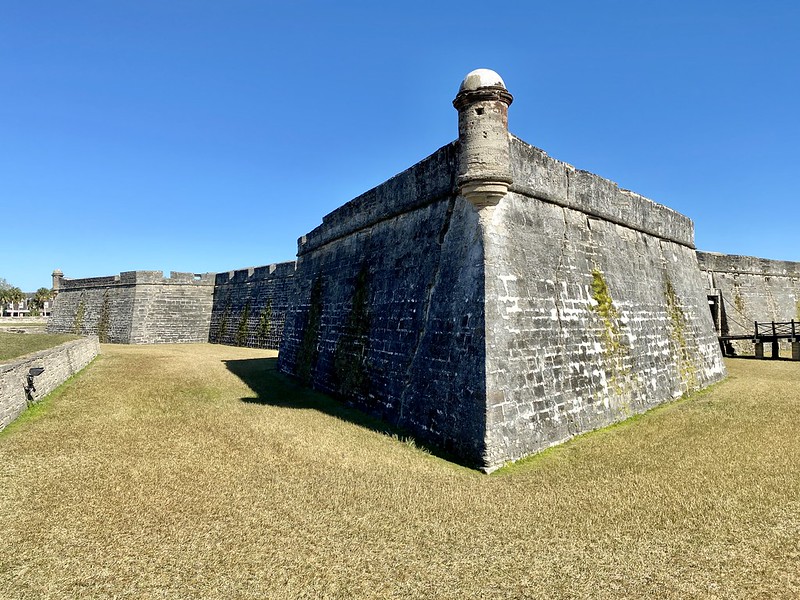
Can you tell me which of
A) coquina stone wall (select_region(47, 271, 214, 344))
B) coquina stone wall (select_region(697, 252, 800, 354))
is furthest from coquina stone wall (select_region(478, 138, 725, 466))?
coquina stone wall (select_region(47, 271, 214, 344))

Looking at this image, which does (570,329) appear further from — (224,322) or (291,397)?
(224,322)

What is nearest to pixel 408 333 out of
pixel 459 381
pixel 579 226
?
pixel 459 381

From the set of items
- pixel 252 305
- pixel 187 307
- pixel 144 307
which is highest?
pixel 252 305

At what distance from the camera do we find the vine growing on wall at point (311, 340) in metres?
13.1

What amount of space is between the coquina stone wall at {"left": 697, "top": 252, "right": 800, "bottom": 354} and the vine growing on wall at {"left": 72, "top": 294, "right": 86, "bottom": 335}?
38.8m

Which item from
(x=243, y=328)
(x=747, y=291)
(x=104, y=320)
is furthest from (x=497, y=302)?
(x=104, y=320)

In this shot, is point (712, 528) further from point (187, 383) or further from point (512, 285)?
point (187, 383)

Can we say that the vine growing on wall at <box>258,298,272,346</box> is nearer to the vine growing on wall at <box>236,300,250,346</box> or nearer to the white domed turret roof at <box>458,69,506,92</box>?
the vine growing on wall at <box>236,300,250,346</box>

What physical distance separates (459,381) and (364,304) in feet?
14.7

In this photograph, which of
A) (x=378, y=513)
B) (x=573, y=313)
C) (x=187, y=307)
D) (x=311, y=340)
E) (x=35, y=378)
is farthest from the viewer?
(x=187, y=307)

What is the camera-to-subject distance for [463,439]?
6.69 m

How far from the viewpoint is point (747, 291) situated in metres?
23.1

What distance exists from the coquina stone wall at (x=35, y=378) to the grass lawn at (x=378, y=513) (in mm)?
525

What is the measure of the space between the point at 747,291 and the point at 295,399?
2463 cm
